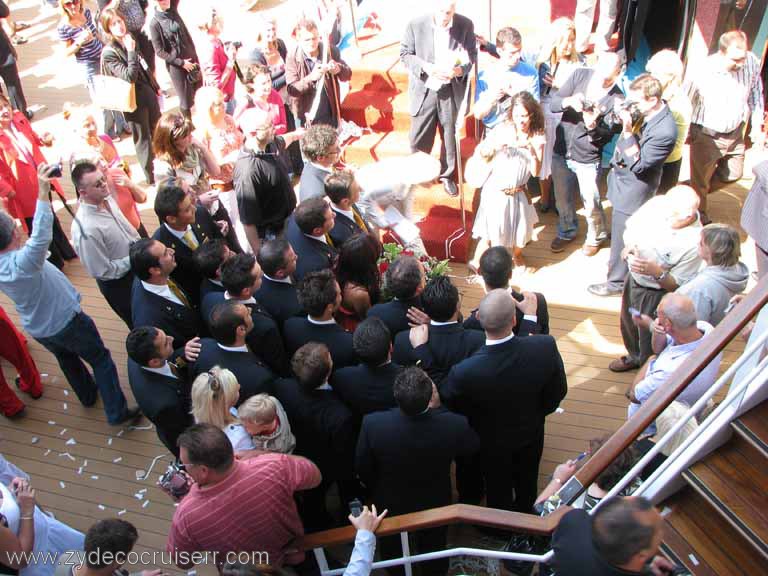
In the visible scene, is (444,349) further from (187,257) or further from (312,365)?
(187,257)

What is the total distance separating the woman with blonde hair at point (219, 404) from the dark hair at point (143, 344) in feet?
1.37

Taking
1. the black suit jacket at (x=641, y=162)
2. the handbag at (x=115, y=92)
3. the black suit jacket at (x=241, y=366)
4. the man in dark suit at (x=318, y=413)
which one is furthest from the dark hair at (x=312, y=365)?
the handbag at (x=115, y=92)

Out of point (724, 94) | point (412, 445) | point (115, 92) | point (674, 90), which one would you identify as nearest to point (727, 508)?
point (412, 445)

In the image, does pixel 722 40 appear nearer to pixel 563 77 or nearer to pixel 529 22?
pixel 563 77

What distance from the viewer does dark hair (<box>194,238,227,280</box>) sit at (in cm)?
407

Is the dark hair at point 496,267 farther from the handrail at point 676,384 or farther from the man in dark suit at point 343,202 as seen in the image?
the handrail at point 676,384

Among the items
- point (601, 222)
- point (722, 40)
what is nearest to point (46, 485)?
point (601, 222)

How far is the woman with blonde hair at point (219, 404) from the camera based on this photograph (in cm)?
307

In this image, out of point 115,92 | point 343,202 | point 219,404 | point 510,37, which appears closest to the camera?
point 219,404

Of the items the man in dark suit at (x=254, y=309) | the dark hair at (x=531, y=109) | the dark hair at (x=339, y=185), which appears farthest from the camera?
the dark hair at (x=531, y=109)

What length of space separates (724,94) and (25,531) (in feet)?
18.4

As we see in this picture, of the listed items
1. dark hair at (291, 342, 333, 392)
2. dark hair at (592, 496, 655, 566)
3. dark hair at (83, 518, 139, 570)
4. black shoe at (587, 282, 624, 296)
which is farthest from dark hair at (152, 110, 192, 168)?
dark hair at (592, 496, 655, 566)

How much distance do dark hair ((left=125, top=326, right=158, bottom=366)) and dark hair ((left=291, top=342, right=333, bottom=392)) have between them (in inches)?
30.8

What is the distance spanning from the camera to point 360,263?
4.07 meters
